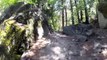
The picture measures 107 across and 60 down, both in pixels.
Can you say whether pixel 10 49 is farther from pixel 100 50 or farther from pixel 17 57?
pixel 100 50

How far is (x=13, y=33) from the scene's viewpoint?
8.57 metres

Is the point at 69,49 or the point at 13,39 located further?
the point at 69,49

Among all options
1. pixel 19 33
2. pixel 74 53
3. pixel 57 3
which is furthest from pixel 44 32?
pixel 57 3

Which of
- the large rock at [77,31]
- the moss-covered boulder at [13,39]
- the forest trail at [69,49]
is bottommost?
the large rock at [77,31]

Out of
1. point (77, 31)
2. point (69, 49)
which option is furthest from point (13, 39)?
point (77, 31)

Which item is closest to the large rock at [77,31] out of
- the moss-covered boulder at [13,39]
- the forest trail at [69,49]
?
the forest trail at [69,49]

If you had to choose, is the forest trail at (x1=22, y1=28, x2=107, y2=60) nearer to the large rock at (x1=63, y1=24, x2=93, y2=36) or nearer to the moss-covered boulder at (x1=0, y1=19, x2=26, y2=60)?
the moss-covered boulder at (x1=0, y1=19, x2=26, y2=60)

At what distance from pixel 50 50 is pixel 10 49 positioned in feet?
6.06

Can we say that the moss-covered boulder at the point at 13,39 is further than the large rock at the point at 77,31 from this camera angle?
No

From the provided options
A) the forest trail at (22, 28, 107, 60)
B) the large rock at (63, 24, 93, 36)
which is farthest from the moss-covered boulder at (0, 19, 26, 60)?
the large rock at (63, 24, 93, 36)

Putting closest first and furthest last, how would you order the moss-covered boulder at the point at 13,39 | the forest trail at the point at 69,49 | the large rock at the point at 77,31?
the forest trail at the point at 69,49 → the moss-covered boulder at the point at 13,39 → the large rock at the point at 77,31

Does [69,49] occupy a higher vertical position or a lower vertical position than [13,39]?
lower

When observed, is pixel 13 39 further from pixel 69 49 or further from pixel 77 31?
pixel 77 31

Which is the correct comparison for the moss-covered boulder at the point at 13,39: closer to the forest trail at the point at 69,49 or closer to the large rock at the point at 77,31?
the forest trail at the point at 69,49
